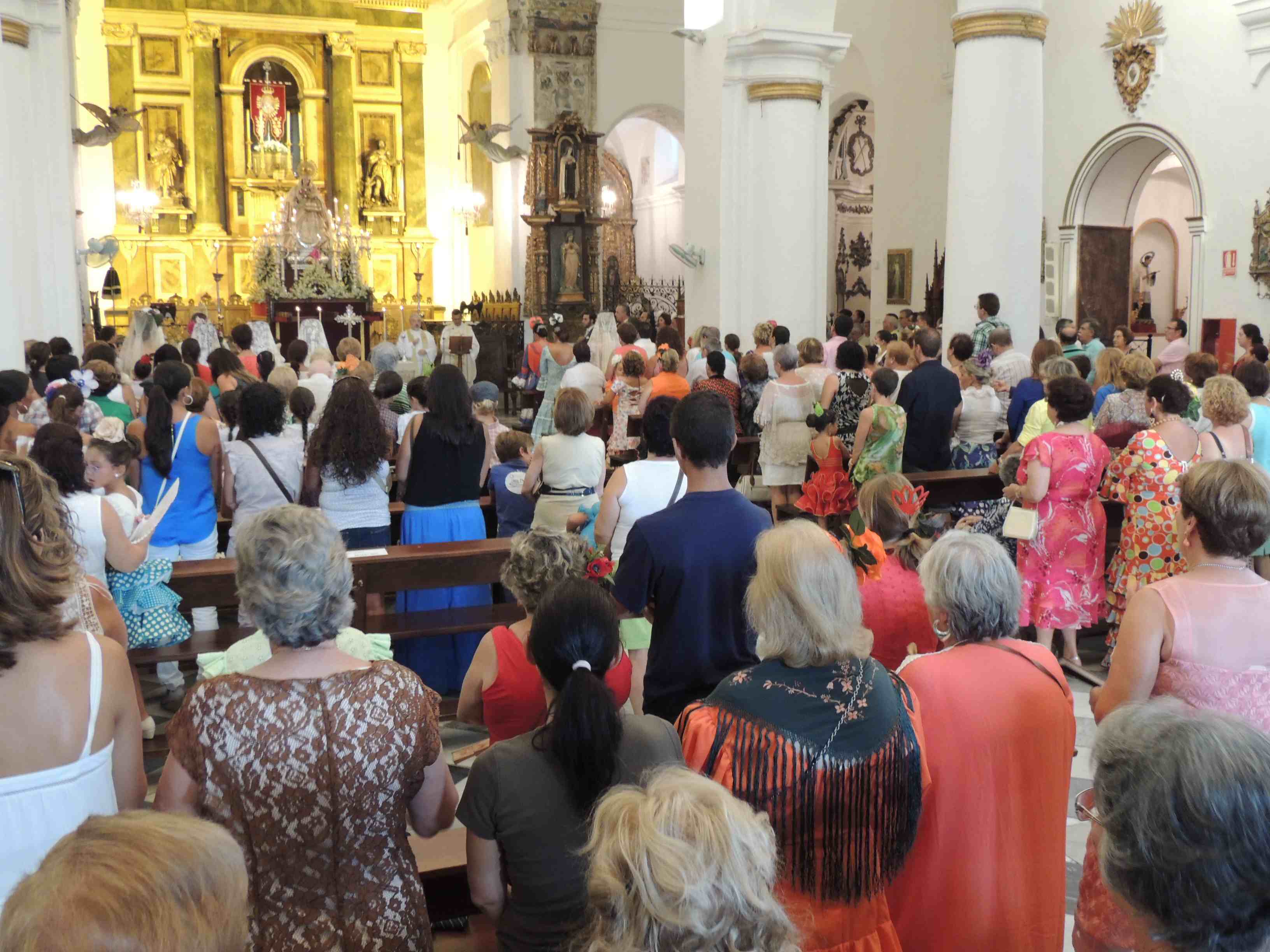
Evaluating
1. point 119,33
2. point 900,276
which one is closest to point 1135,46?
point 900,276

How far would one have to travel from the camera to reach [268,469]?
20.0 feet

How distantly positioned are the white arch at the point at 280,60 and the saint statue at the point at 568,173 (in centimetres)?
735

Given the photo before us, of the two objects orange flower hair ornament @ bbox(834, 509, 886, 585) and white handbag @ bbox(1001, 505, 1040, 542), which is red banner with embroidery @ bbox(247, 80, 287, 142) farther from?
orange flower hair ornament @ bbox(834, 509, 886, 585)

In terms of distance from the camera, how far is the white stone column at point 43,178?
35.6 ft

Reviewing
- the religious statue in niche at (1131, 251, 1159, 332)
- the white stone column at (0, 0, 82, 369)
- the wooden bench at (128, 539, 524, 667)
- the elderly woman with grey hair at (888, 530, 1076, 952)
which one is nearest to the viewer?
the elderly woman with grey hair at (888, 530, 1076, 952)

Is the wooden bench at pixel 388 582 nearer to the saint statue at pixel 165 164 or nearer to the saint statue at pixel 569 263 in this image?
the saint statue at pixel 569 263

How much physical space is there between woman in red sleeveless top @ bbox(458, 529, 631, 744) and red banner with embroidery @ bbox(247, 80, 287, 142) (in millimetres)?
23643

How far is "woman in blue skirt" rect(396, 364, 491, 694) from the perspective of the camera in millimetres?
6027

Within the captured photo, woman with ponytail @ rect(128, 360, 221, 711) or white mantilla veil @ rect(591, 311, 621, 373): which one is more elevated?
white mantilla veil @ rect(591, 311, 621, 373)

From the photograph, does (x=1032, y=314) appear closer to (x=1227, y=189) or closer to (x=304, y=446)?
(x=1227, y=189)

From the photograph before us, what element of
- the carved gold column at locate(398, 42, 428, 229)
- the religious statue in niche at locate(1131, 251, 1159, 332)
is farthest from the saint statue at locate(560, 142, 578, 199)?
the religious statue in niche at locate(1131, 251, 1159, 332)

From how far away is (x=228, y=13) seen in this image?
24.4 m

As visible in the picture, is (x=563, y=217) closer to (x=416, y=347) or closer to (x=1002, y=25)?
(x=416, y=347)

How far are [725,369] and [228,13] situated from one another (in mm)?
18163
